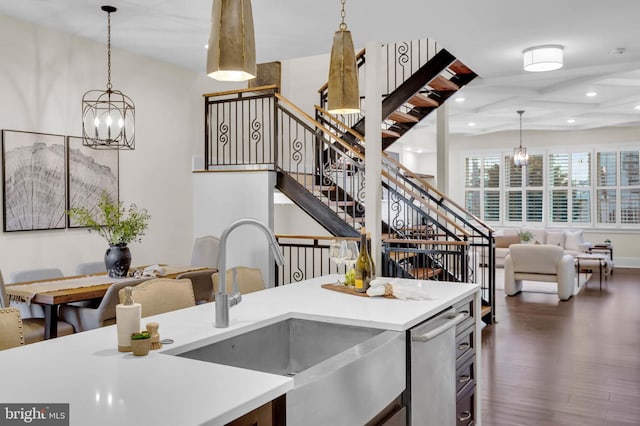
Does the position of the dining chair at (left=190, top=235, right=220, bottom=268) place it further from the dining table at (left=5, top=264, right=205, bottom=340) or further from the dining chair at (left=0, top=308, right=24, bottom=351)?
the dining chair at (left=0, top=308, right=24, bottom=351)

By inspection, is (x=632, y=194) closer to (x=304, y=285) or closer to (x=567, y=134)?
(x=567, y=134)

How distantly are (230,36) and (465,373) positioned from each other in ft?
6.61

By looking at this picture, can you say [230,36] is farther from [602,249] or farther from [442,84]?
[602,249]

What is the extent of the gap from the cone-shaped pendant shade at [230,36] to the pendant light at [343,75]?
80 cm

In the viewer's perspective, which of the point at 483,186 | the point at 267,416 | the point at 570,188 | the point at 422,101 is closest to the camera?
the point at 267,416

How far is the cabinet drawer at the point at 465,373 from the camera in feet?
8.88

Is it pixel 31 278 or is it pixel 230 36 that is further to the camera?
pixel 31 278

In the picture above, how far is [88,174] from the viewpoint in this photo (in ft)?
20.1

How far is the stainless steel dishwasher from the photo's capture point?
2.20 metres

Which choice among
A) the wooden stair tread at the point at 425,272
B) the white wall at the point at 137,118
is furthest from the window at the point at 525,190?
the white wall at the point at 137,118

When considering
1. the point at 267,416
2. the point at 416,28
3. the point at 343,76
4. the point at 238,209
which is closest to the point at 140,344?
the point at 267,416

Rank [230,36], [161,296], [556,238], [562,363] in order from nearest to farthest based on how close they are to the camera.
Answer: [230,36], [161,296], [562,363], [556,238]

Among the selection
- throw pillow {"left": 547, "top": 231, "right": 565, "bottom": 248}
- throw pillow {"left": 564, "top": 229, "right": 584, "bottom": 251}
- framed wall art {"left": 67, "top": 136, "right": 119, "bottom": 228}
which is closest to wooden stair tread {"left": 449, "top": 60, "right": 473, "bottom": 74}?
framed wall art {"left": 67, "top": 136, "right": 119, "bottom": 228}

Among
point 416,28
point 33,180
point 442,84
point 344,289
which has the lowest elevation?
point 344,289
